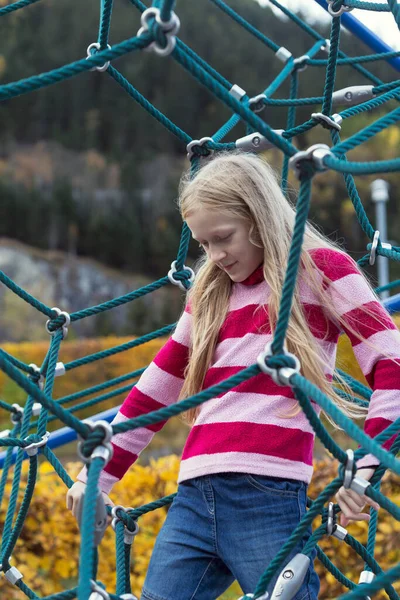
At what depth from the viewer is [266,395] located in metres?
0.95

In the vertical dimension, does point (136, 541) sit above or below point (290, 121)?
below

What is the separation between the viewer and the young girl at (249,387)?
0.91 meters

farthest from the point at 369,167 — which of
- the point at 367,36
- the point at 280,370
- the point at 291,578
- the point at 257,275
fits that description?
the point at 367,36

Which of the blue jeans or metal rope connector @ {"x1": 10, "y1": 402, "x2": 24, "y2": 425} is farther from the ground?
metal rope connector @ {"x1": 10, "y1": 402, "x2": 24, "y2": 425}

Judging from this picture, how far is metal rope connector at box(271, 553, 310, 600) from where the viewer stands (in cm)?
84

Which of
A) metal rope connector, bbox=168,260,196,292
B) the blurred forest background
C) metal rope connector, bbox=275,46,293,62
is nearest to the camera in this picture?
metal rope connector, bbox=168,260,196,292

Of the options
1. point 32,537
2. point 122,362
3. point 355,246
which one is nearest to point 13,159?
point 355,246

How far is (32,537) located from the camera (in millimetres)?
1931

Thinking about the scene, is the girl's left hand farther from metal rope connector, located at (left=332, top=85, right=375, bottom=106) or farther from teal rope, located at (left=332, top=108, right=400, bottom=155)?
metal rope connector, located at (left=332, top=85, right=375, bottom=106)

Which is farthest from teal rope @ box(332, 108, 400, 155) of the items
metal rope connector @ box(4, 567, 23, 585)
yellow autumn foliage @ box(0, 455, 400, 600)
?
yellow autumn foliage @ box(0, 455, 400, 600)

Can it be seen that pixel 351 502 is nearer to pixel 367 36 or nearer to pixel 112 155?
pixel 367 36

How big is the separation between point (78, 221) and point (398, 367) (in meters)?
13.7

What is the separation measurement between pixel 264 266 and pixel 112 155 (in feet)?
48.4

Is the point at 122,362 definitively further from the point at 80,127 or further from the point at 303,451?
the point at 80,127
